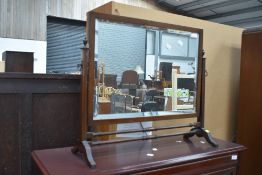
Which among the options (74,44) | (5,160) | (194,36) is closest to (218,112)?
(194,36)

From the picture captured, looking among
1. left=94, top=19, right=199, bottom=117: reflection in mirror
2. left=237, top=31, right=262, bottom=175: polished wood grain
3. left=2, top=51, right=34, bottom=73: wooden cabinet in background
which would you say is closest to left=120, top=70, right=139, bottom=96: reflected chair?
left=94, top=19, right=199, bottom=117: reflection in mirror

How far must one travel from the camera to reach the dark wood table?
1195 millimetres

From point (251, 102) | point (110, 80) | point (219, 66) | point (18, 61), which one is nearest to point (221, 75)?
point (219, 66)

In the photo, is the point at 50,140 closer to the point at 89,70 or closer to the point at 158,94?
the point at 89,70

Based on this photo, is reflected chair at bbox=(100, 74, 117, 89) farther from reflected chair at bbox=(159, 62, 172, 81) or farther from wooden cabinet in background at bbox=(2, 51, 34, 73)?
wooden cabinet in background at bbox=(2, 51, 34, 73)

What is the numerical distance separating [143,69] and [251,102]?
4.36ft

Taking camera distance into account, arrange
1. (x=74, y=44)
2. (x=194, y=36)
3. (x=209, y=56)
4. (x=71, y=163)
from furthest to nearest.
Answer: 1. (x=74, y=44)
2. (x=209, y=56)
3. (x=194, y=36)
4. (x=71, y=163)

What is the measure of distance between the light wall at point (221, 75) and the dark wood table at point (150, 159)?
0.84 m

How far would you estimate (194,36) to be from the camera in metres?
1.77

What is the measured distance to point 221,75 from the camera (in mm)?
2578

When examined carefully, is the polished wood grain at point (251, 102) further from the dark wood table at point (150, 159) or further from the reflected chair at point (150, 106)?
the reflected chair at point (150, 106)

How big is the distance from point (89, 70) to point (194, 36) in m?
0.78

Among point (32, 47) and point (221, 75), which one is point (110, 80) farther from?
point (32, 47)

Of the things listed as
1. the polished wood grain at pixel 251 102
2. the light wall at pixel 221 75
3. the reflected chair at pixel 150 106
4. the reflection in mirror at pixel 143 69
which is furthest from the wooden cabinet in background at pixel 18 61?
the polished wood grain at pixel 251 102
